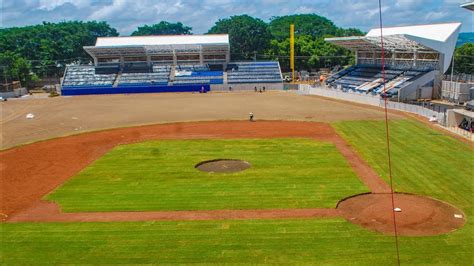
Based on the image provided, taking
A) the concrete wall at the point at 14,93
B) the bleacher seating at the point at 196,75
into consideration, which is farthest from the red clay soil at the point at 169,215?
the concrete wall at the point at 14,93

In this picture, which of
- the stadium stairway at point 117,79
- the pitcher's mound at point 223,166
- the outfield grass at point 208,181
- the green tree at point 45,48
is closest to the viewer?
the outfield grass at point 208,181

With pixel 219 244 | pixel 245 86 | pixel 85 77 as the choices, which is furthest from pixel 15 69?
pixel 219 244

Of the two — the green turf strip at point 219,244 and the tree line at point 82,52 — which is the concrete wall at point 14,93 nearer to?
the tree line at point 82,52

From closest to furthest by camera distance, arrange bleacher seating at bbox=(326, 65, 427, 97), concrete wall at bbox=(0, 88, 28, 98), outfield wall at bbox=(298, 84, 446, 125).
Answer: outfield wall at bbox=(298, 84, 446, 125)
bleacher seating at bbox=(326, 65, 427, 97)
concrete wall at bbox=(0, 88, 28, 98)

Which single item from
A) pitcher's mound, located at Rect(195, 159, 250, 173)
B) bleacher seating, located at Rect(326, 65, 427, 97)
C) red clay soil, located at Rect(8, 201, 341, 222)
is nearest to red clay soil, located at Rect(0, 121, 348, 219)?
red clay soil, located at Rect(8, 201, 341, 222)

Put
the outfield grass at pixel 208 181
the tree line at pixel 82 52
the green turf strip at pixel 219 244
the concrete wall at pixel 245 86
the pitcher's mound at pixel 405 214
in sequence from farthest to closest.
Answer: the tree line at pixel 82 52, the concrete wall at pixel 245 86, the outfield grass at pixel 208 181, the pitcher's mound at pixel 405 214, the green turf strip at pixel 219 244

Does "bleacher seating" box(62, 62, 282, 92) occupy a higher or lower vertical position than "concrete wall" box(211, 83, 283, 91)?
higher

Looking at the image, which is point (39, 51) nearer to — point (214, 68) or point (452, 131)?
point (214, 68)

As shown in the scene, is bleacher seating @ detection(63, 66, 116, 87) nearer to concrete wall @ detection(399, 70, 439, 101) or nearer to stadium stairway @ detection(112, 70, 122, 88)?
stadium stairway @ detection(112, 70, 122, 88)
